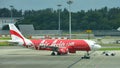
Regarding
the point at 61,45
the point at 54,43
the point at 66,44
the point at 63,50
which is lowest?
the point at 63,50

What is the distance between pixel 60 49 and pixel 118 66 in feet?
96.5

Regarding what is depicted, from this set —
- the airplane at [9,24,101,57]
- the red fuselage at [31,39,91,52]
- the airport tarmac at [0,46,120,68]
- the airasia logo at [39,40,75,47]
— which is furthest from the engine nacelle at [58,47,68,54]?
the airport tarmac at [0,46,120,68]

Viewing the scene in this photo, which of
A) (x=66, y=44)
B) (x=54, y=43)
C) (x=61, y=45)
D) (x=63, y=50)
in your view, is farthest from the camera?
(x=54, y=43)

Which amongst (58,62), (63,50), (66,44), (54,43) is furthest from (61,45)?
(58,62)

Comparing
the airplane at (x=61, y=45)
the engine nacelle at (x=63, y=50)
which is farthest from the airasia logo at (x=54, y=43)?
the engine nacelle at (x=63, y=50)

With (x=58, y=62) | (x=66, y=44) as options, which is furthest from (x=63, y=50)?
(x=58, y=62)

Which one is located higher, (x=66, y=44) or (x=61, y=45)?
(x=66, y=44)

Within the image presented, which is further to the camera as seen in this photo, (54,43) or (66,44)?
(54,43)

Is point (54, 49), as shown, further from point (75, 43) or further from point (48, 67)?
point (48, 67)

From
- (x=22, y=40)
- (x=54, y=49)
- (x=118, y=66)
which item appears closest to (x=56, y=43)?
(x=54, y=49)

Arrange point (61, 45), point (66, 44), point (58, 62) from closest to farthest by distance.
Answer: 1. point (58, 62)
2. point (66, 44)
3. point (61, 45)

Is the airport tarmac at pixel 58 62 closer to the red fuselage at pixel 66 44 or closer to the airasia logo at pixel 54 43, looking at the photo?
the red fuselage at pixel 66 44

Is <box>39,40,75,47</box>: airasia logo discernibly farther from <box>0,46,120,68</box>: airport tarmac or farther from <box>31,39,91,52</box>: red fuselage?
<box>0,46,120,68</box>: airport tarmac

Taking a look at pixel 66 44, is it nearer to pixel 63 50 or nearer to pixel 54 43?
pixel 63 50
